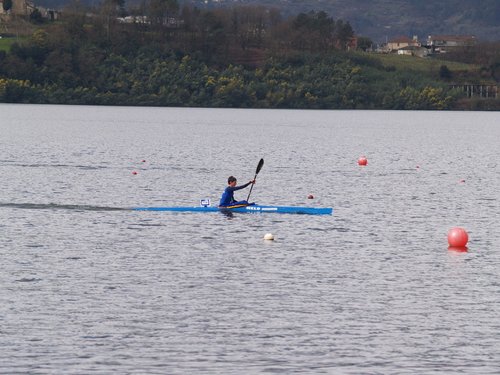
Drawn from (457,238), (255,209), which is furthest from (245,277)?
(255,209)

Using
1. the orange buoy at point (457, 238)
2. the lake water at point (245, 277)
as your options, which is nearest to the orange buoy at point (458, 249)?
the orange buoy at point (457, 238)

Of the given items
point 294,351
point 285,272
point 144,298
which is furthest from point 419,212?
point 294,351

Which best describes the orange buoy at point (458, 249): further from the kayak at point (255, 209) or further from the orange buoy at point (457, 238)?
the kayak at point (255, 209)

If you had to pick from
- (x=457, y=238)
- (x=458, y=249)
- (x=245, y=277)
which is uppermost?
(x=457, y=238)

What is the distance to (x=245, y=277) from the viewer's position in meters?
40.0

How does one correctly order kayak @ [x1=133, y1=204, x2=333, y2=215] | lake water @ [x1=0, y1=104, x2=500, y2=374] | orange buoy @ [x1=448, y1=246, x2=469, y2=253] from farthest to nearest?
kayak @ [x1=133, y1=204, x2=333, y2=215]
orange buoy @ [x1=448, y1=246, x2=469, y2=253]
lake water @ [x1=0, y1=104, x2=500, y2=374]

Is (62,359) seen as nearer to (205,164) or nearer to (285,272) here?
(285,272)

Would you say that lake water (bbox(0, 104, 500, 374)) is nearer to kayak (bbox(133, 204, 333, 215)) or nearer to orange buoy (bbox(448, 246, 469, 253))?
orange buoy (bbox(448, 246, 469, 253))

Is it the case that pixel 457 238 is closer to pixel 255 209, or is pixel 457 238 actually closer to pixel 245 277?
pixel 245 277

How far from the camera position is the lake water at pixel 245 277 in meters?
29.8

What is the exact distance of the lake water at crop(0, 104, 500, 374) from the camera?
2984cm

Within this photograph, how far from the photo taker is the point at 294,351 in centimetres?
Result: 3016

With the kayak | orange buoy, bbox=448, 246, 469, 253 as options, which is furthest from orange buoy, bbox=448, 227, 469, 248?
the kayak

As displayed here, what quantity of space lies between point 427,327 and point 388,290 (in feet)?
17.1
